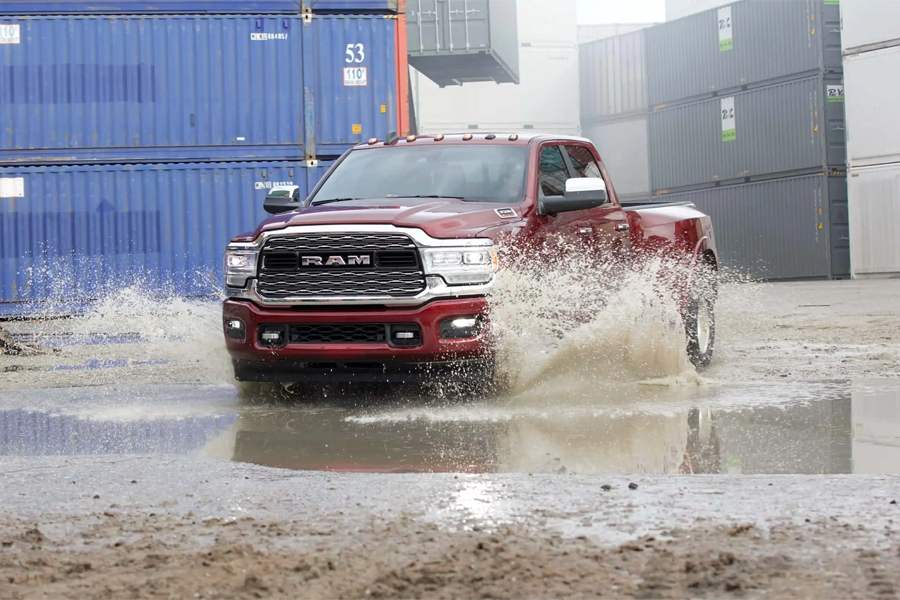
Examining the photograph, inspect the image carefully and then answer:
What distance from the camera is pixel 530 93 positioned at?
39.4 meters

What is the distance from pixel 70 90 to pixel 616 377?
11.5m

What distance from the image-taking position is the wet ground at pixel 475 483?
133 inches

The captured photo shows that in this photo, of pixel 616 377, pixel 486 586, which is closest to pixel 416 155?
pixel 616 377

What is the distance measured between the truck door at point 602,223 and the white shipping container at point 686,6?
33849mm

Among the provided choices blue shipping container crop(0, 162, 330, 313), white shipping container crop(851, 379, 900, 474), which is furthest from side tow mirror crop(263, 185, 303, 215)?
blue shipping container crop(0, 162, 330, 313)

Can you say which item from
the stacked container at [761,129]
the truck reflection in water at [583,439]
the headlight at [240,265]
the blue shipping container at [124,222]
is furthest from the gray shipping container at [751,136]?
the headlight at [240,265]

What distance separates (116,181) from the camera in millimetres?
17391

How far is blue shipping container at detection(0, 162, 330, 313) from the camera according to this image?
56.8 feet

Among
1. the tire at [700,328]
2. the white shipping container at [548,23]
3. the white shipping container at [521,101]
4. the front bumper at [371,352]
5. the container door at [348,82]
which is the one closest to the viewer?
the front bumper at [371,352]

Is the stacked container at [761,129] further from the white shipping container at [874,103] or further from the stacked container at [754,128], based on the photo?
the white shipping container at [874,103]

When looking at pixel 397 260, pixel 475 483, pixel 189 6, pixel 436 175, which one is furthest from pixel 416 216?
pixel 189 6

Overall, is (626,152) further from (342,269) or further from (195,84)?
(342,269)

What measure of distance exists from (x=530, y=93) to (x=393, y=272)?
32708mm

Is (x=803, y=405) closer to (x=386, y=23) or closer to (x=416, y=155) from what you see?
(x=416, y=155)
